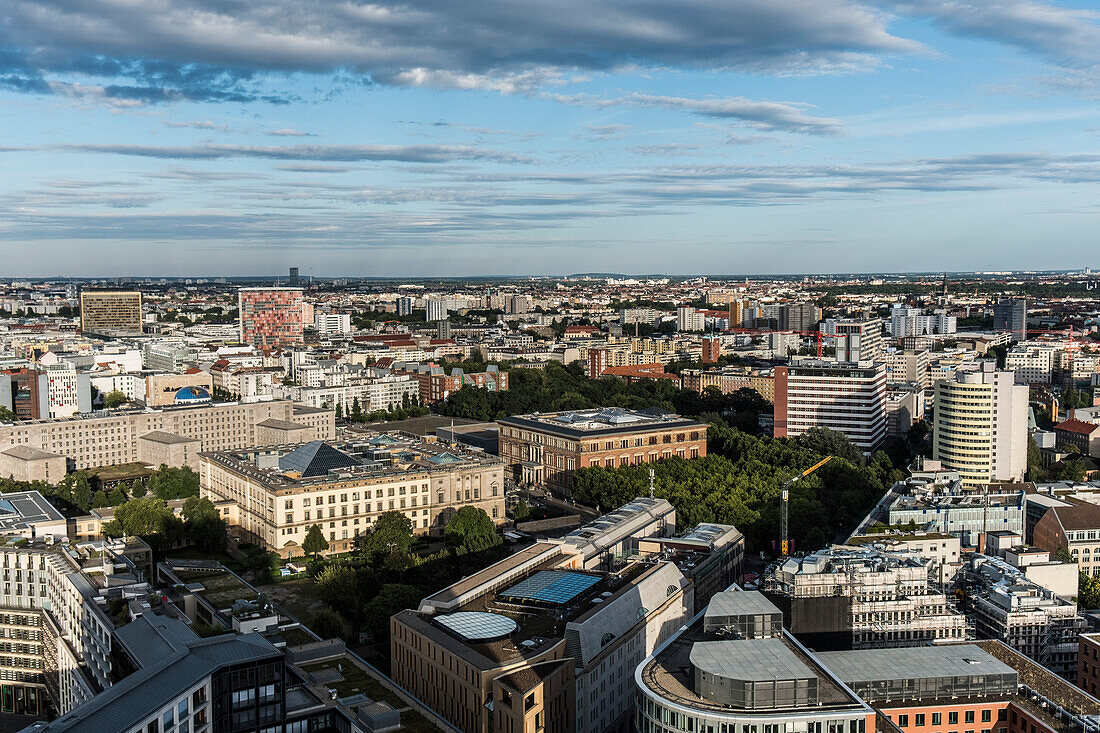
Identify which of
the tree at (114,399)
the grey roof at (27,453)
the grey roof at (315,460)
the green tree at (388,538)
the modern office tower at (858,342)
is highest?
the modern office tower at (858,342)

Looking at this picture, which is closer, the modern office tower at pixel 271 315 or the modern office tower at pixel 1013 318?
the modern office tower at pixel 1013 318

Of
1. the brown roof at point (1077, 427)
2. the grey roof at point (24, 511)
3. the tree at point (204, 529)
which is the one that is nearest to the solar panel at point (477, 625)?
the grey roof at point (24, 511)

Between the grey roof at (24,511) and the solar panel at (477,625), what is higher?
the grey roof at (24,511)

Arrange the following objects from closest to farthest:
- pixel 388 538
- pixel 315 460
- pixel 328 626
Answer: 1. pixel 328 626
2. pixel 388 538
3. pixel 315 460

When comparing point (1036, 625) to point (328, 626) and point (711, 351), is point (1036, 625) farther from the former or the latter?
point (711, 351)

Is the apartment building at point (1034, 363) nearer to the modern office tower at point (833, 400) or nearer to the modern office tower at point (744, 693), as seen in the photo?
the modern office tower at point (833, 400)

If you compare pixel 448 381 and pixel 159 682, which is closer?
pixel 159 682

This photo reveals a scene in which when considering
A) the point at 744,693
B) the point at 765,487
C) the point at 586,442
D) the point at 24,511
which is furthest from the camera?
the point at 586,442

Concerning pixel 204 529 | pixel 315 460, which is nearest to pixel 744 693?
pixel 204 529

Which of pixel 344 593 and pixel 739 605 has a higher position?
pixel 739 605
